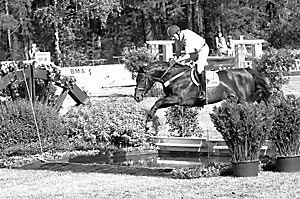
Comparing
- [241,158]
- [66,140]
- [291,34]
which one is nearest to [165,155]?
[66,140]

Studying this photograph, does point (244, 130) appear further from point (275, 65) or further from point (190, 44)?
point (275, 65)

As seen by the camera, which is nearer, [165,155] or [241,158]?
Answer: [241,158]

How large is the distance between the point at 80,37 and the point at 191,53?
46.7 meters

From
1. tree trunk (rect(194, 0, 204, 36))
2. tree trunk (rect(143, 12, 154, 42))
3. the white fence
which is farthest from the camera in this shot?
tree trunk (rect(143, 12, 154, 42))

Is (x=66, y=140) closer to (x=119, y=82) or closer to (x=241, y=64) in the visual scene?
(x=241, y=64)

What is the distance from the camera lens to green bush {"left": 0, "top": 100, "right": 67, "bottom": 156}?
599 inches

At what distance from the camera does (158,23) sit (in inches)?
2395

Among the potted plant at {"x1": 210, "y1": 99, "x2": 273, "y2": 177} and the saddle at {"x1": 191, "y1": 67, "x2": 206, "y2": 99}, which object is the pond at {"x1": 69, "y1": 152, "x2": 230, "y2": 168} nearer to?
the saddle at {"x1": 191, "y1": 67, "x2": 206, "y2": 99}

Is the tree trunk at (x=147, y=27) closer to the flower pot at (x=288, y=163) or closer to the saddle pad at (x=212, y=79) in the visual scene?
the saddle pad at (x=212, y=79)

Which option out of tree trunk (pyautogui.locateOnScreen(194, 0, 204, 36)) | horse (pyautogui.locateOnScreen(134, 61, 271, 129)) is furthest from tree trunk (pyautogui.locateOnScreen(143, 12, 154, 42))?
horse (pyautogui.locateOnScreen(134, 61, 271, 129))

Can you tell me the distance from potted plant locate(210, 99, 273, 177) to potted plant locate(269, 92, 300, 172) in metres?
0.33

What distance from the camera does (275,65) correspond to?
24594 mm

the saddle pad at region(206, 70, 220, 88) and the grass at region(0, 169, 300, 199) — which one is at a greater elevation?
the saddle pad at region(206, 70, 220, 88)

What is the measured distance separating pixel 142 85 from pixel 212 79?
2020mm
